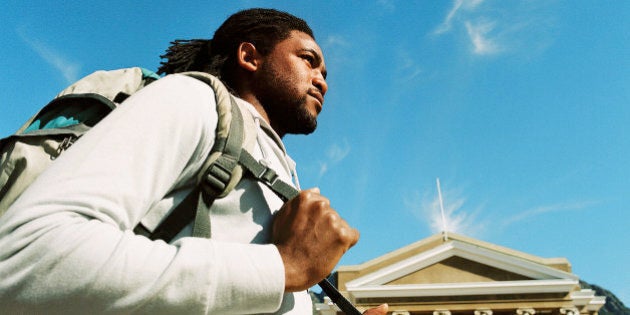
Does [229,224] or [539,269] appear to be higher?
[539,269]

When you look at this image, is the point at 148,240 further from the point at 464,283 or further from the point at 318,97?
the point at 464,283

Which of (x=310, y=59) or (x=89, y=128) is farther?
(x=310, y=59)

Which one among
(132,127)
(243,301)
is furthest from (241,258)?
(132,127)

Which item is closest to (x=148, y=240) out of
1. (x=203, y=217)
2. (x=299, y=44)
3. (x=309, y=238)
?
(x=203, y=217)

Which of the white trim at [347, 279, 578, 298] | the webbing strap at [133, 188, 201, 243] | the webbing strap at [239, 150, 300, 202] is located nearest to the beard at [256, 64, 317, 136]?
the webbing strap at [239, 150, 300, 202]

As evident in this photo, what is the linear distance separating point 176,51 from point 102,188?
1760mm

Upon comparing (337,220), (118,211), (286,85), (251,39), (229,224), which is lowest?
(118,211)

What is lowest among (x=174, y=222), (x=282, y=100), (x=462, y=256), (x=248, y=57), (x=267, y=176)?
(x=174, y=222)

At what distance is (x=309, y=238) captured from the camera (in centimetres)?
126

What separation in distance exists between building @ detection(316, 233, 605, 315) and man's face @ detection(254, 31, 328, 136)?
58.4 ft

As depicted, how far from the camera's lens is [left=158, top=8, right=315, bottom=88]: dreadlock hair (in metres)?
2.33

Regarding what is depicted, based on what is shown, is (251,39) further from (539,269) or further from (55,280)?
(539,269)

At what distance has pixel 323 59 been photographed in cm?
233

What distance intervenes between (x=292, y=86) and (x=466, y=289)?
62.0ft
